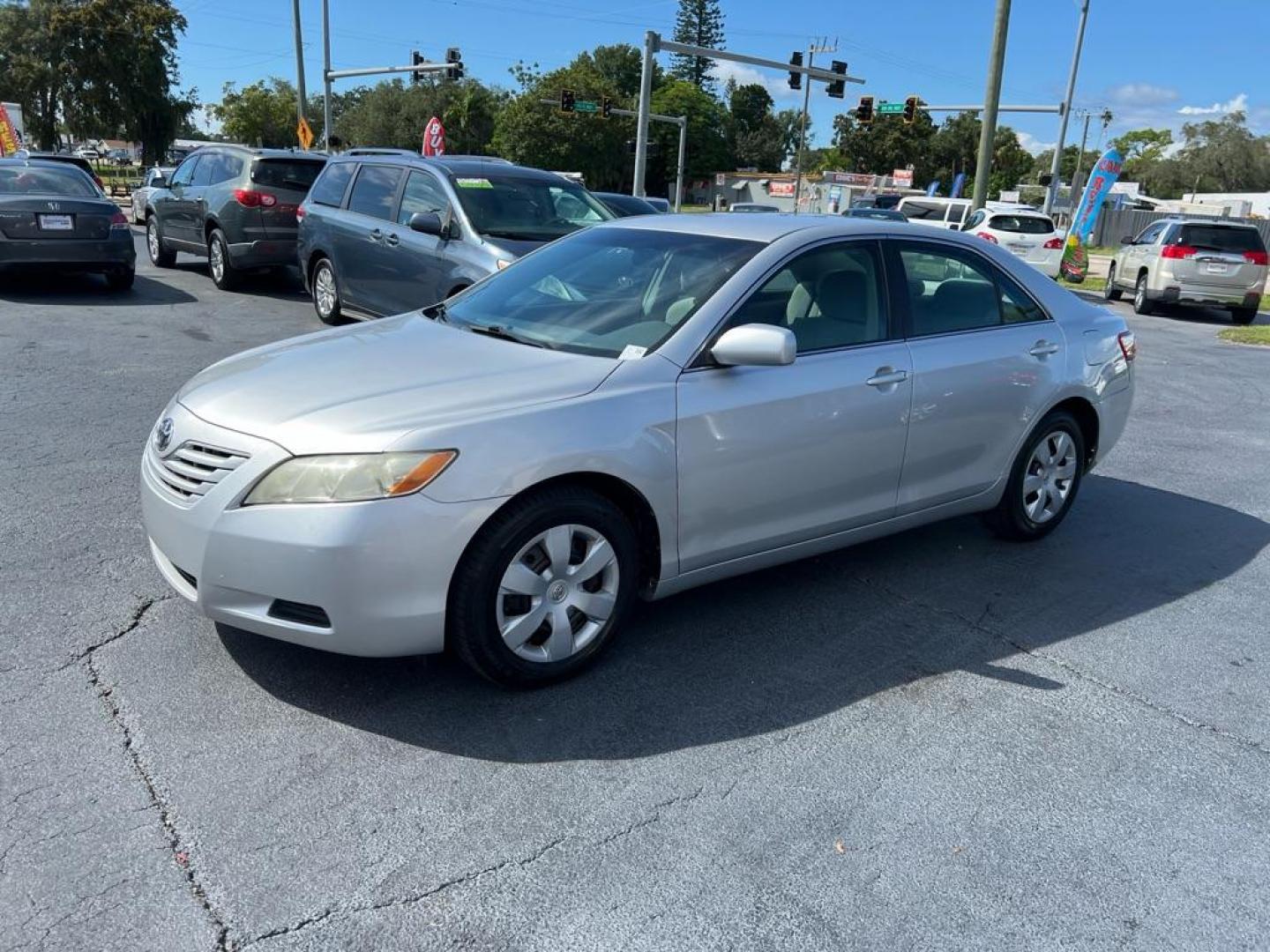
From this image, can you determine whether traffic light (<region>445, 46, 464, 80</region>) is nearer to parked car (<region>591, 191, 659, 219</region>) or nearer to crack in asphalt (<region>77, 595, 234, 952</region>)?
parked car (<region>591, 191, 659, 219</region>)

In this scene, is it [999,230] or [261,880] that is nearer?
[261,880]

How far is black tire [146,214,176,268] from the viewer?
15175 millimetres

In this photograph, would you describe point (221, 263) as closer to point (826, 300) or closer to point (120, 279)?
point (120, 279)

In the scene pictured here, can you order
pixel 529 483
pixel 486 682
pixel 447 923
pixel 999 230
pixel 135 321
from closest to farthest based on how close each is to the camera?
1. pixel 447 923
2. pixel 529 483
3. pixel 486 682
4. pixel 135 321
5. pixel 999 230

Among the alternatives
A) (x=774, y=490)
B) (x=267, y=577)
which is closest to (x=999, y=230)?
(x=774, y=490)

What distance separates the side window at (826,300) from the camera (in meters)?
4.07

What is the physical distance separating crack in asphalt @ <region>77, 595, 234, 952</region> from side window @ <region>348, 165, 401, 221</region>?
6.48 meters

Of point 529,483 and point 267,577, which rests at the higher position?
point 529,483

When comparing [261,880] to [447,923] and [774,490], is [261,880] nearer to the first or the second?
[447,923]

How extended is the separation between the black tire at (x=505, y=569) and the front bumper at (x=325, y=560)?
0.07 m

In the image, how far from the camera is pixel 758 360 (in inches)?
142

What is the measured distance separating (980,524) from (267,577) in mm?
3948

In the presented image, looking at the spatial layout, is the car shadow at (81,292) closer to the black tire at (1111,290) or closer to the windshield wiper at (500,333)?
the windshield wiper at (500,333)

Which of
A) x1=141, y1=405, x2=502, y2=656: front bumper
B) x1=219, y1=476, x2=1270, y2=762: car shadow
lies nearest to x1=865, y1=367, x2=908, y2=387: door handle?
x1=219, y1=476, x2=1270, y2=762: car shadow
